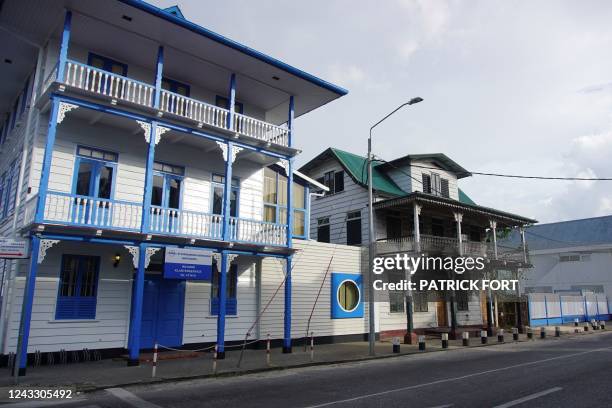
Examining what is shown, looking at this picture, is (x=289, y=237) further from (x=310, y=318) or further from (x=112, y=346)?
(x=112, y=346)

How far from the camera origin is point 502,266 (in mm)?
26766

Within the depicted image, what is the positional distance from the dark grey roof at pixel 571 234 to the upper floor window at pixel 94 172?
4356cm

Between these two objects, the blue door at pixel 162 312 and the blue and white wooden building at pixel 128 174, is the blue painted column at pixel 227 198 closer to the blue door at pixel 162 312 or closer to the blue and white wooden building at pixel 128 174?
the blue and white wooden building at pixel 128 174

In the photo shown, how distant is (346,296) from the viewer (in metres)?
21.7

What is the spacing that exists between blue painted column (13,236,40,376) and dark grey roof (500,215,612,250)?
46.1 m

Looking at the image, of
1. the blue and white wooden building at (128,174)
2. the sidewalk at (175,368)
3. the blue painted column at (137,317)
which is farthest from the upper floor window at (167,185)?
the sidewalk at (175,368)

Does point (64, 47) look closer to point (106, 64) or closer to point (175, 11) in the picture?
point (106, 64)

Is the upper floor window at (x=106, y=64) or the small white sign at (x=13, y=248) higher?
the upper floor window at (x=106, y=64)

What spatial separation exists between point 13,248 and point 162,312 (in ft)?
21.5

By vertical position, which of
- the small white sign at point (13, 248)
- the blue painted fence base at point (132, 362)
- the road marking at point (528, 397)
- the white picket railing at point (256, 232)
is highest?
the white picket railing at point (256, 232)

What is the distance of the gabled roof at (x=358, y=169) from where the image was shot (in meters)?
25.3

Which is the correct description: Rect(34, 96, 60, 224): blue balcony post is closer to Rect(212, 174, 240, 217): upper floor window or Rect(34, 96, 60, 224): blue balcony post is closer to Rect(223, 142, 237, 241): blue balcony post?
Rect(223, 142, 237, 241): blue balcony post

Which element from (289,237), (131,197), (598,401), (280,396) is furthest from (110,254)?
(598,401)

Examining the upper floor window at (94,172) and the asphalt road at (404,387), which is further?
the upper floor window at (94,172)
